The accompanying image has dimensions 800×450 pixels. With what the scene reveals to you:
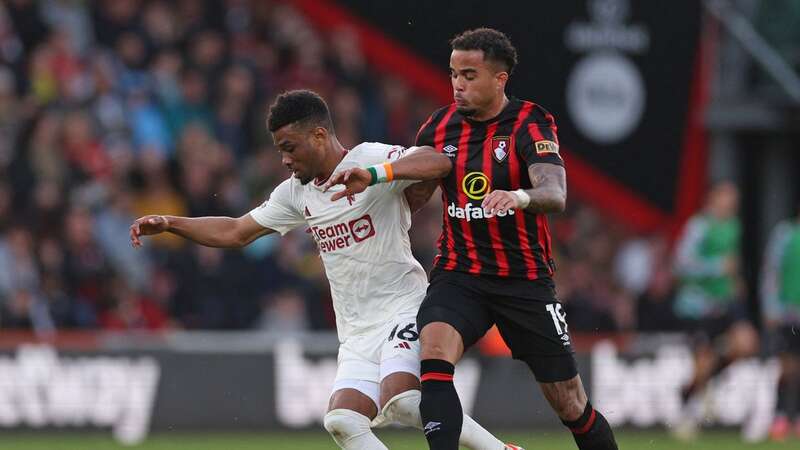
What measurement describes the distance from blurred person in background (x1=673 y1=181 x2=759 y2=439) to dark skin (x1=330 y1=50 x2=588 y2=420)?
590 centimetres

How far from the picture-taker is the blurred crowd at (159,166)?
48.2ft

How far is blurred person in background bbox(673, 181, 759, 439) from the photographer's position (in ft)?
46.3

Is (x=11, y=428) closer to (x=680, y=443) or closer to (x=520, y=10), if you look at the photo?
(x=680, y=443)

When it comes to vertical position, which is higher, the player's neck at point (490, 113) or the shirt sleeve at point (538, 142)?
the player's neck at point (490, 113)

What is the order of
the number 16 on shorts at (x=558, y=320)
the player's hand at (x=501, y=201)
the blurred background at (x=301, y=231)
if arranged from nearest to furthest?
1. the player's hand at (x=501, y=201)
2. the number 16 on shorts at (x=558, y=320)
3. the blurred background at (x=301, y=231)

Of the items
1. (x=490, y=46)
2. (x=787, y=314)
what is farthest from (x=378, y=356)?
(x=787, y=314)

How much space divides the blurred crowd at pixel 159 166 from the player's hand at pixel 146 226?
20.6 ft

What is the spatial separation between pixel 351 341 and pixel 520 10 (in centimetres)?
961

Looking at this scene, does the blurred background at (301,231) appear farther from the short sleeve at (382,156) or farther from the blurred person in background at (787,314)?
the short sleeve at (382,156)

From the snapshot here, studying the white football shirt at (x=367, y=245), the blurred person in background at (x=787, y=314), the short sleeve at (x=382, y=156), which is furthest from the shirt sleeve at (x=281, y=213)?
the blurred person in background at (x=787, y=314)

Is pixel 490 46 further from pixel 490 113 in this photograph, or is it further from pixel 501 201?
pixel 501 201

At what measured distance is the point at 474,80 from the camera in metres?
8.11

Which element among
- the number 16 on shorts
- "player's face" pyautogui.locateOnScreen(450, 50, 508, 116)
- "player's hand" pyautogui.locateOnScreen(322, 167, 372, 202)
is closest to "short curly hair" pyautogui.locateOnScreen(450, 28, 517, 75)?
"player's face" pyautogui.locateOnScreen(450, 50, 508, 116)

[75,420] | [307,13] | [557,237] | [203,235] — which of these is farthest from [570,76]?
[203,235]
